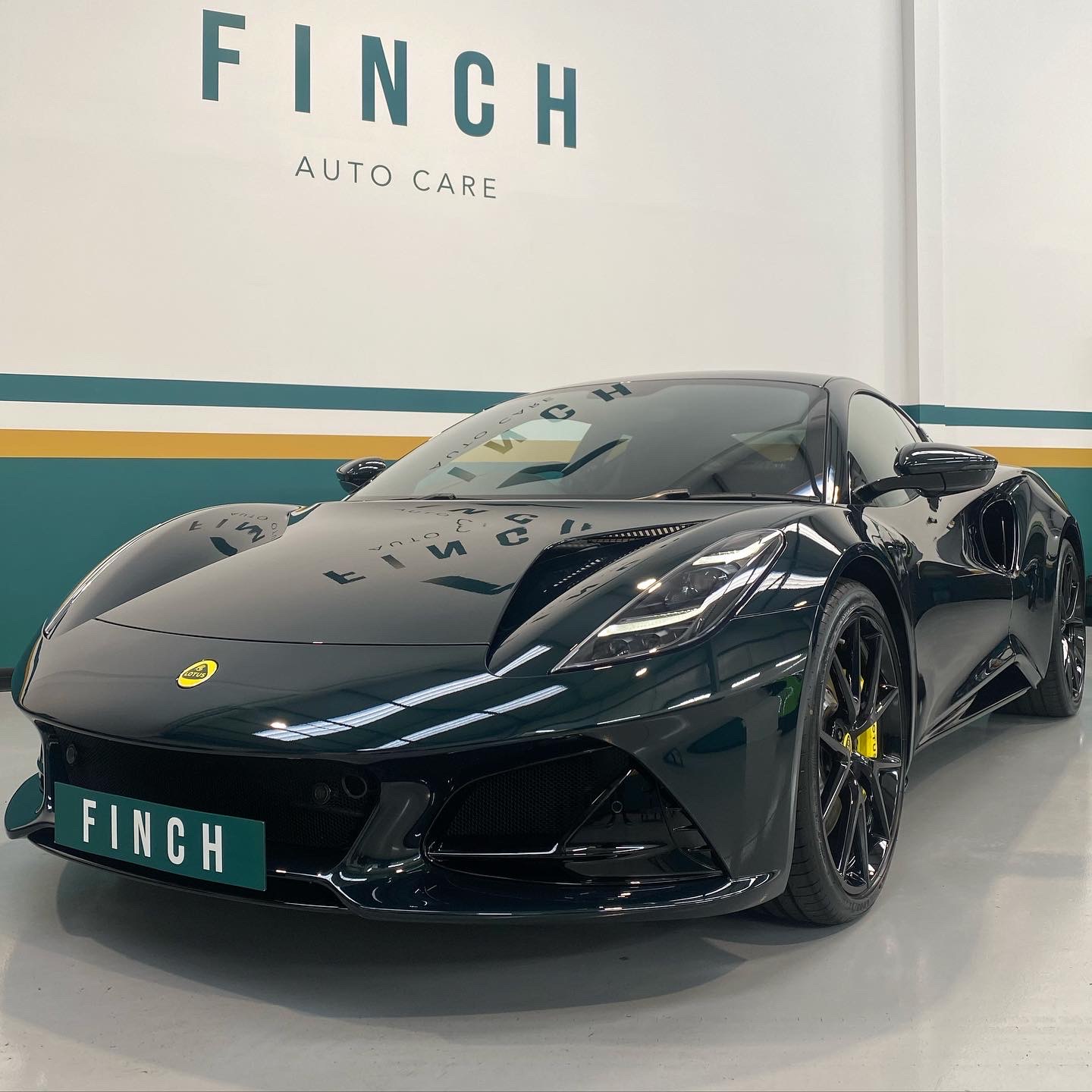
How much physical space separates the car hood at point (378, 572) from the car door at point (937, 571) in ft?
1.34

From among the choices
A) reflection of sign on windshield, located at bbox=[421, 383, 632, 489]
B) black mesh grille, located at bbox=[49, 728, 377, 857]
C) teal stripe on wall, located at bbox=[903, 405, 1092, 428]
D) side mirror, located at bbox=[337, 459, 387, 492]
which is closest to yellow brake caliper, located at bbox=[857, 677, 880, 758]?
reflection of sign on windshield, located at bbox=[421, 383, 632, 489]

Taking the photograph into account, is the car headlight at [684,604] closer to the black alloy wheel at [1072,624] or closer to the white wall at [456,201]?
the black alloy wheel at [1072,624]

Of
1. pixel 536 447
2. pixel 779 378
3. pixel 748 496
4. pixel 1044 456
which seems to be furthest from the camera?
pixel 1044 456

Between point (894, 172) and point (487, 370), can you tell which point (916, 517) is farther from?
point (894, 172)

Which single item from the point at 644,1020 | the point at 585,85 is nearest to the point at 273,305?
the point at 585,85

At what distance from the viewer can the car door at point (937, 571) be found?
2.28 metres

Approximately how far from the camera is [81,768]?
70.2 inches

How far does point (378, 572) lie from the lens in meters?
1.92

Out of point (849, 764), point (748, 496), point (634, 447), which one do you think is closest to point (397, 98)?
point (634, 447)

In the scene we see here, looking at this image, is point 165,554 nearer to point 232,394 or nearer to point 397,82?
point 232,394

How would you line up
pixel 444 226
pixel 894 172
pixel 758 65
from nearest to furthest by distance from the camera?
1. pixel 444 226
2. pixel 758 65
3. pixel 894 172

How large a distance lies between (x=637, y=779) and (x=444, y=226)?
3.83 meters

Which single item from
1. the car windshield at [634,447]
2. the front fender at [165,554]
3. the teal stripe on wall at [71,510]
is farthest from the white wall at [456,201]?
the front fender at [165,554]

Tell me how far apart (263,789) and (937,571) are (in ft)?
4.83
